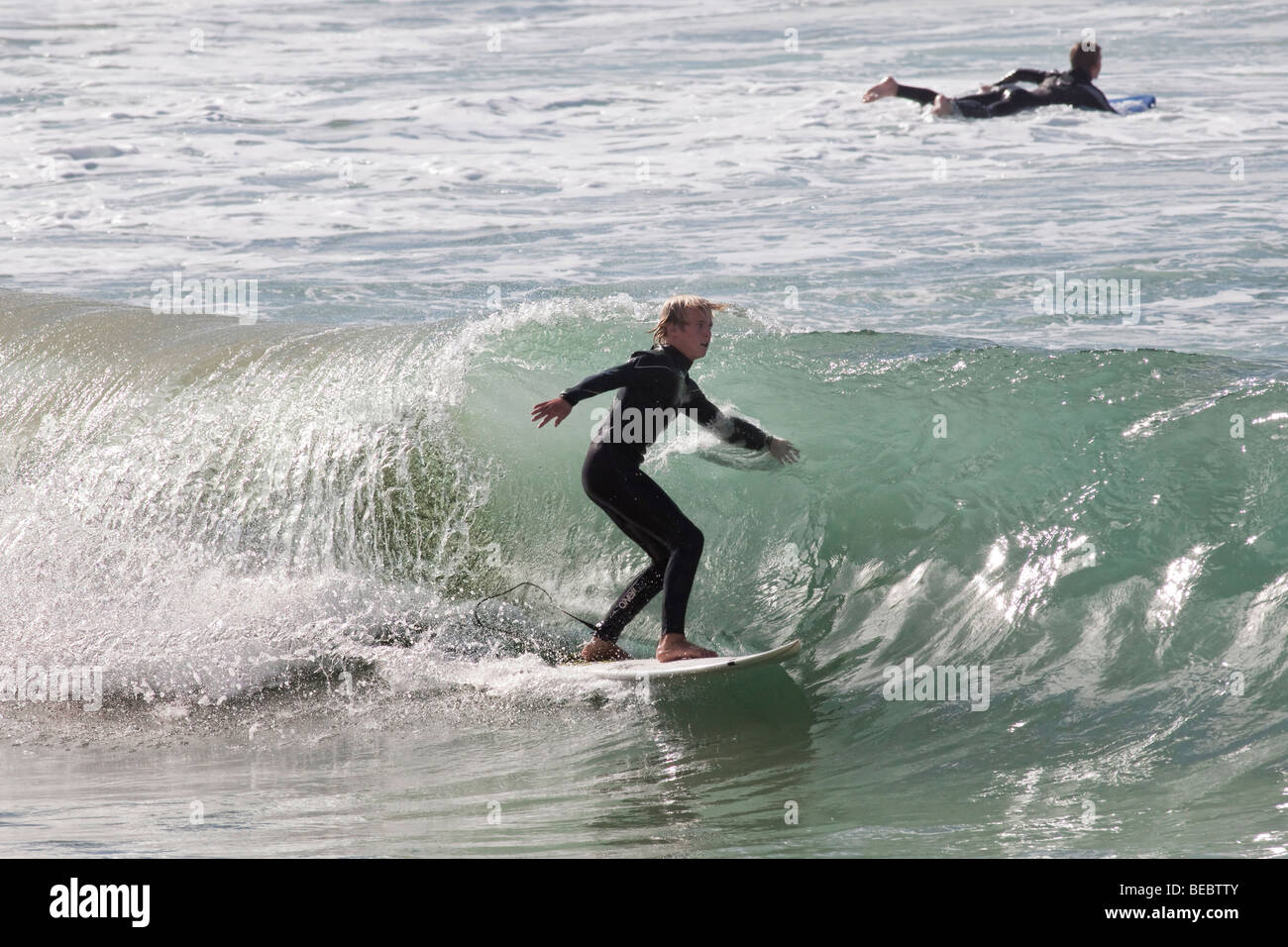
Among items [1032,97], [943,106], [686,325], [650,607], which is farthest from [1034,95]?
[686,325]

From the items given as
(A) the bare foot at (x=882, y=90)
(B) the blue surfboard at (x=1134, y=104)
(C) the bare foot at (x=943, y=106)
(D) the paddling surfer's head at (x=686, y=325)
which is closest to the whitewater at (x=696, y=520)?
(D) the paddling surfer's head at (x=686, y=325)

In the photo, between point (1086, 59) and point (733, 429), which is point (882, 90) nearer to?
point (1086, 59)

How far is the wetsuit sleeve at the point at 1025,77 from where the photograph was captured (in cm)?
1688

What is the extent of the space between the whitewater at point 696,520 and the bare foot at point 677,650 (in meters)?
0.15

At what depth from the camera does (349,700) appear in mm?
5512

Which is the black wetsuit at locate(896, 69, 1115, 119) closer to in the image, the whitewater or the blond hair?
the whitewater

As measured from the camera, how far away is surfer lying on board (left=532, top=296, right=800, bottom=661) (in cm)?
516

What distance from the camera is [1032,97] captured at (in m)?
16.7

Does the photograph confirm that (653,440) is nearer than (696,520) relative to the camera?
Yes

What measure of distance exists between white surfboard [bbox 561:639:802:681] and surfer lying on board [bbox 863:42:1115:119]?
13.1 metres

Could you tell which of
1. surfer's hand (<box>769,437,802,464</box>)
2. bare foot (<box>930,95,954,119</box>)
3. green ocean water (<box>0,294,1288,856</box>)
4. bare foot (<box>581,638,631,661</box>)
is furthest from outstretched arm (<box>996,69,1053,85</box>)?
bare foot (<box>581,638,631,661</box>)

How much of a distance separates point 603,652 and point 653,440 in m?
0.89

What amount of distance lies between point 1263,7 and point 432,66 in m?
13.7
